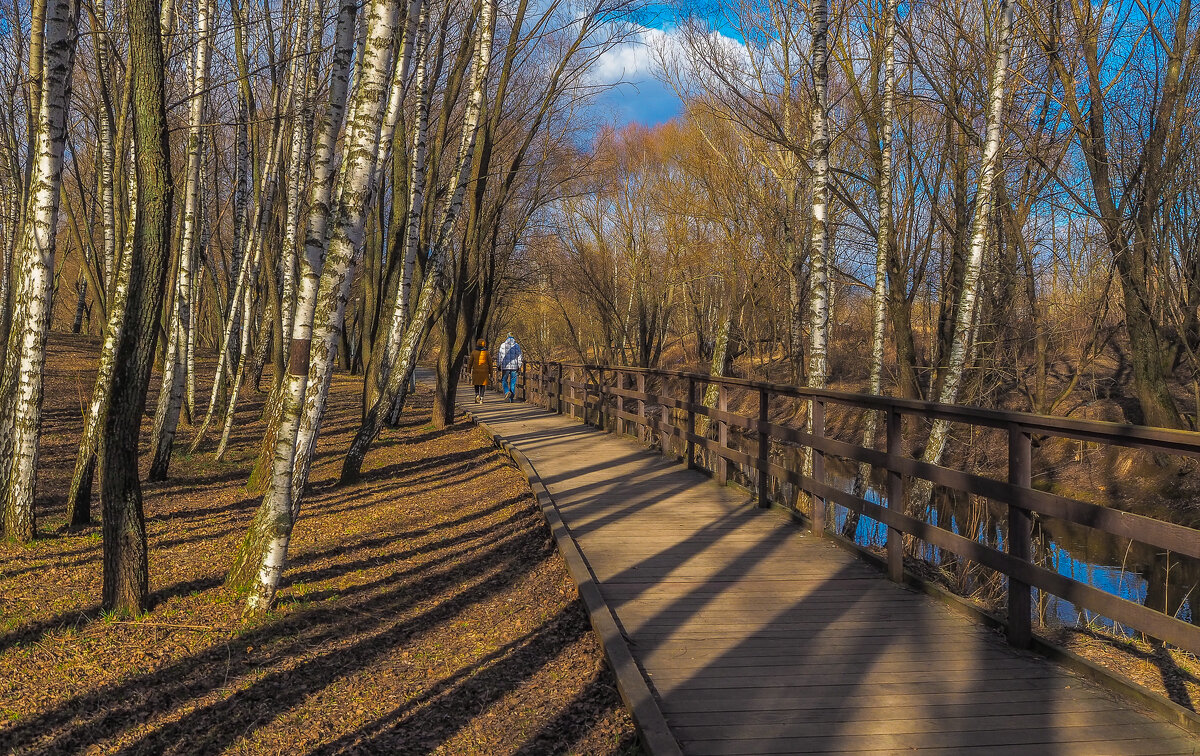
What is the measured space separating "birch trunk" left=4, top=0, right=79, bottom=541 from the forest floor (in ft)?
1.52

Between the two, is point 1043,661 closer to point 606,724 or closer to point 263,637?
point 606,724

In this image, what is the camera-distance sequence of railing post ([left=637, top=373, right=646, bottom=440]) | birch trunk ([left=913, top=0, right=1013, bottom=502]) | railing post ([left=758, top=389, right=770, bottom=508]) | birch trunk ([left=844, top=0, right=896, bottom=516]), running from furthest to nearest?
railing post ([left=637, top=373, right=646, bottom=440]), birch trunk ([left=844, top=0, right=896, bottom=516]), birch trunk ([left=913, top=0, right=1013, bottom=502]), railing post ([left=758, top=389, right=770, bottom=508])

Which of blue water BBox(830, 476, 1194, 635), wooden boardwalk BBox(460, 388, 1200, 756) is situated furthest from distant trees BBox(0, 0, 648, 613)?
blue water BBox(830, 476, 1194, 635)

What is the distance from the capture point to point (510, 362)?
25.0 metres

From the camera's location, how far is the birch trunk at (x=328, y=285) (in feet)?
18.6

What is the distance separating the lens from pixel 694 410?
34.6 ft

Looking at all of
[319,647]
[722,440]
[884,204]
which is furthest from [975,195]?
[319,647]

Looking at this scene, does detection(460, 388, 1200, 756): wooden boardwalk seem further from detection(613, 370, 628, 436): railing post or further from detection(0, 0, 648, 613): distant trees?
detection(613, 370, 628, 436): railing post

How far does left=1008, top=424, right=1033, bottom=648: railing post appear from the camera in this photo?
4.48m

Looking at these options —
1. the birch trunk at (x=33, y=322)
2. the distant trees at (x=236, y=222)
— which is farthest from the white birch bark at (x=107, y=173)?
the birch trunk at (x=33, y=322)

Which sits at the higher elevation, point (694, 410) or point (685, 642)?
point (694, 410)

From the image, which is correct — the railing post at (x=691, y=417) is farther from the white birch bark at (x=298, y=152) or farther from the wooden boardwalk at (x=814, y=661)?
the white birch bark at (x=298, y=152)

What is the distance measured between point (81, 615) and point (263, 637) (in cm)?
123

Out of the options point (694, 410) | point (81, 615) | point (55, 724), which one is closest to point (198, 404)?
point (694, 410)
